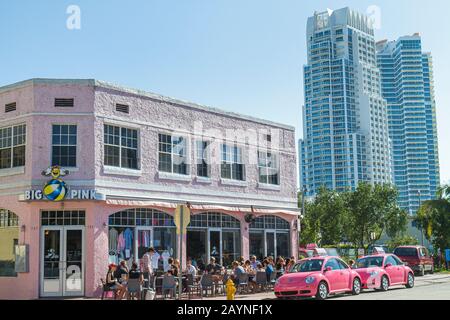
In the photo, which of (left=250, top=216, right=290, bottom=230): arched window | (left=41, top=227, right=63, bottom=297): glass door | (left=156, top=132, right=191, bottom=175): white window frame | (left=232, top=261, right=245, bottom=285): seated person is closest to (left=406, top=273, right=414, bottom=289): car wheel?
(left=232, top=261, right=245, bottom=285): seated person

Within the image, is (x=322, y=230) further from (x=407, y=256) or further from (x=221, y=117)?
(x=221, y=117)

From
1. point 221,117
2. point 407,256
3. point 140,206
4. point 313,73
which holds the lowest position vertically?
point 407,256

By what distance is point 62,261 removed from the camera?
21922mm

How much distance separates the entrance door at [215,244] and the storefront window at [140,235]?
2243 millimetres

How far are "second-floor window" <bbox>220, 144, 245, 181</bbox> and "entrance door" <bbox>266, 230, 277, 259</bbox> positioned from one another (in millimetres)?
3441

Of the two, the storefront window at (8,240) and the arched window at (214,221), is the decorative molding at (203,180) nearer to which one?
the arched window at (214,221)

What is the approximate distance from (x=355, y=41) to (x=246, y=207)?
421 feet

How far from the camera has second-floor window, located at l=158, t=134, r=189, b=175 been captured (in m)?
25.8

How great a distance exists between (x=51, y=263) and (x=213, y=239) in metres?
8.18

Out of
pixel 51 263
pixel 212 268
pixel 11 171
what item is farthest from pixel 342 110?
pixel 51 263

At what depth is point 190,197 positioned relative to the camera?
26.7 metres

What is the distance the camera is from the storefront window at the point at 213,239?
26656mm

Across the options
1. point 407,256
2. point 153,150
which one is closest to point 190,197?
point 153,150

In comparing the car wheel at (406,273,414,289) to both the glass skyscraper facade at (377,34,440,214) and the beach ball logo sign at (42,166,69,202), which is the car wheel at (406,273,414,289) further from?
the glass skyscraper facade at (377,34,440,214)
